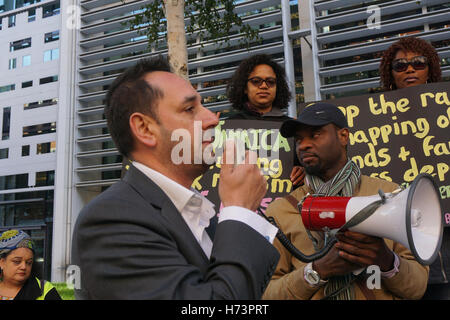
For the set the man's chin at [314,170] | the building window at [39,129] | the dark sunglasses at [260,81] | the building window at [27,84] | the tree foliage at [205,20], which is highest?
the building window at [27,84]

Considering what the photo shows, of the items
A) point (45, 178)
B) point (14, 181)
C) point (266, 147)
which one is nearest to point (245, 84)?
point (266, 147)

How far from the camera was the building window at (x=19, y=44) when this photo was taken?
22745 mm

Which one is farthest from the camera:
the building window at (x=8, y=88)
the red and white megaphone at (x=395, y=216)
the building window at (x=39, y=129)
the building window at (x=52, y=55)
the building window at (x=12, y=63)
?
the building window at (x=8, y=88)

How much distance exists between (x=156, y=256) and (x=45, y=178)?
21.4 m

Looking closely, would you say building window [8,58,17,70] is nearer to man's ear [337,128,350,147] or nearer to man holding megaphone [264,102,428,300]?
man holding megaphone [264,102,428,300]

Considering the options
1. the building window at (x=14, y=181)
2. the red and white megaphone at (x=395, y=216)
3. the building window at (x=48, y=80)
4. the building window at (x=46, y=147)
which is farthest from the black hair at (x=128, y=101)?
the building window at (x=14, y=181)

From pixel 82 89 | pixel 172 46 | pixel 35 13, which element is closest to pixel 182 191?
pixel 172 46

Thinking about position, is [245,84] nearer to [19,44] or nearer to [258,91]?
[258,91]

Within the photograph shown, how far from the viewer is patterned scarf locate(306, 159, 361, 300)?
6.72 ft

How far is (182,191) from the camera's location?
1495mm

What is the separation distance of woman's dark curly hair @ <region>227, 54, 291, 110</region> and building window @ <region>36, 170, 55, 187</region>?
18.7m

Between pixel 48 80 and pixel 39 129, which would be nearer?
pixel 39 129

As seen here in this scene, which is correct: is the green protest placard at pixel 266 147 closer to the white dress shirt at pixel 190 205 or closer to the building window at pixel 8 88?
the white dress shirt at pixel 190 205

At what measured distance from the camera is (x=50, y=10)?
2208 cm
